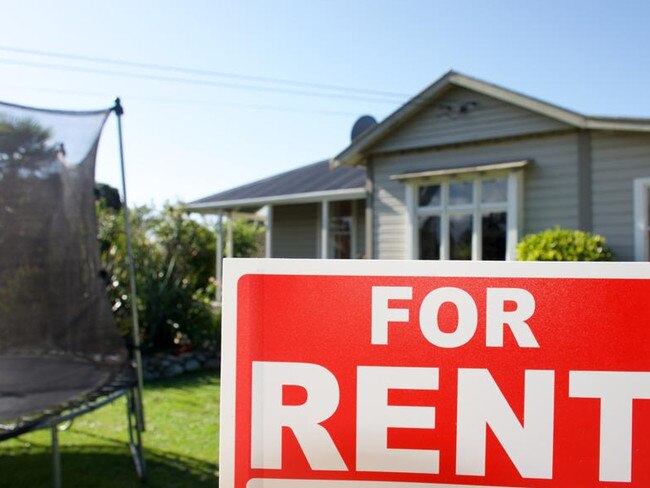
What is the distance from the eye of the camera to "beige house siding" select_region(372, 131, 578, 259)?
7711 millimetres

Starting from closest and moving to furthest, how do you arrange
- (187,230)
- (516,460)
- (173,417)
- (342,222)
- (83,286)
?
1. (516,460)
2. (83,286)
3. (173,417)
4. (187,230)
5. (342,222)

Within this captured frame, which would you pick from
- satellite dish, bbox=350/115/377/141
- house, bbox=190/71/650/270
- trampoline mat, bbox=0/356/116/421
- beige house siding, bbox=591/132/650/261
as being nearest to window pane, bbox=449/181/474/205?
house, bbox=190/71/650/270

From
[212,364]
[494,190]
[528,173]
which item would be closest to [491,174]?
[494,190]

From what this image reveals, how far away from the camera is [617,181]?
7.33 meters

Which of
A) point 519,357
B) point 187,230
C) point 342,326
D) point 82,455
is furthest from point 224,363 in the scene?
point 187,230

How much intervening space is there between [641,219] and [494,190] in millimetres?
1979

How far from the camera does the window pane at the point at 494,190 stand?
8.24m

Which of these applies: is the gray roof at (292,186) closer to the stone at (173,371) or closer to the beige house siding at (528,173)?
the beige house siding at (528,173)

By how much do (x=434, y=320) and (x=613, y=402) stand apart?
377 mm

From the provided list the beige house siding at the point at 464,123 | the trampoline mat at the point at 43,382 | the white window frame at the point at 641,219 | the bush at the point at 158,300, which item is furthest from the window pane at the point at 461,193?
the trampoline mat at the point at 43,382

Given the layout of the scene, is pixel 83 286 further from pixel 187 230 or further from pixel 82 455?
pixel 187 230

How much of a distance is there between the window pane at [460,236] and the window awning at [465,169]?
69 centimetres

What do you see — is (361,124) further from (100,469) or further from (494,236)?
(100,469)

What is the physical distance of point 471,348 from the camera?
1.12 meters
